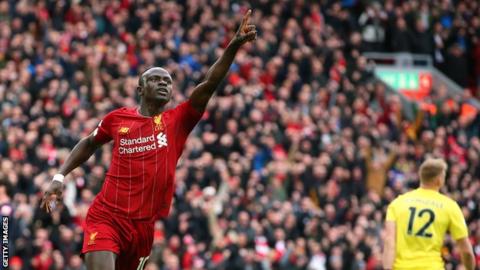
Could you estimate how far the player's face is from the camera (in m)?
10.4

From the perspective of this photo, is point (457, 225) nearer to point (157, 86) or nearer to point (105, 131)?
point (157, 86)

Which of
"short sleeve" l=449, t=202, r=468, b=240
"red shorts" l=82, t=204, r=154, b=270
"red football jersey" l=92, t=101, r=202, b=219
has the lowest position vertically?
"short sleeve" l=449, t=202, r=468, b=240

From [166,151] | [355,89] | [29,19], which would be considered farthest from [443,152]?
[166,151]

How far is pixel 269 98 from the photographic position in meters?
24.5

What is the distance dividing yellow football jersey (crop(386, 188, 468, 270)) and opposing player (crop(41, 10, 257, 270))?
2305mm

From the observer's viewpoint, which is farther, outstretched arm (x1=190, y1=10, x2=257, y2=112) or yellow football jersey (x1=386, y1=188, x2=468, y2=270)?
yellow football jersey (x1=386, y1=188, x2=468, y2=270)

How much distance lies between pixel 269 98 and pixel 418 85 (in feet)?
23.0

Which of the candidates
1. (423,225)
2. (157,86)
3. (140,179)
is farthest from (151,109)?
(423,225)

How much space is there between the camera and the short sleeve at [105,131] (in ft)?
34.9

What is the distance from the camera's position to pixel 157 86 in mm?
10391

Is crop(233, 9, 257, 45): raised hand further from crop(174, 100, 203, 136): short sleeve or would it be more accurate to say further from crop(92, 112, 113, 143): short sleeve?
crop(92, 112, 113, 143): short sleeve

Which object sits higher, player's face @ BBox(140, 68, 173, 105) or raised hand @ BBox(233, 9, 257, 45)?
raised hand @ BBox(233, 9, 257, 45)

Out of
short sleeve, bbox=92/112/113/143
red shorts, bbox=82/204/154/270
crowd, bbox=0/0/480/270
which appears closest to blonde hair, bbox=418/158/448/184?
red shorts, bbox=82/204/154/270

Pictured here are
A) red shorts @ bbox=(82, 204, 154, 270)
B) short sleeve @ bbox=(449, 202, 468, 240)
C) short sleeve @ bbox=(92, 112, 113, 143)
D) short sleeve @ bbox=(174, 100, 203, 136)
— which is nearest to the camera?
red shorts @ bbox=(82, 204, 154, 270)
